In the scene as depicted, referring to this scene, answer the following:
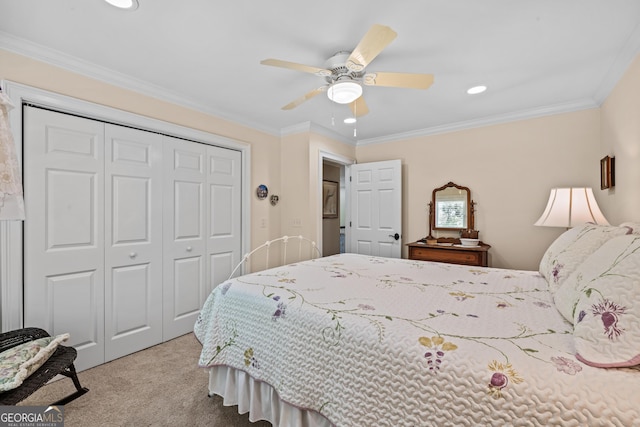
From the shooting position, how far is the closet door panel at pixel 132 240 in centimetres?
235

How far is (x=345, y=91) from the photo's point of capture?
2.00 metres

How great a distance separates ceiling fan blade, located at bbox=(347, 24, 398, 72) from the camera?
1399 millimetres

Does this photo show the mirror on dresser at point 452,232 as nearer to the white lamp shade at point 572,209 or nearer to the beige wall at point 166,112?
the white lamp shade at point 572,209

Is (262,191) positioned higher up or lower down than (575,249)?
higher up

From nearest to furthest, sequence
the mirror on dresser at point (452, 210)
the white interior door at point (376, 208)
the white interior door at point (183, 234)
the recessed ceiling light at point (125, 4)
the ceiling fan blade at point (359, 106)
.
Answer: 1. the recessed ceiling light at point (125, 4)
2. the ceiling fan blade at point (359, 106)
3. the white interior door at point (183, 234)
4. the mirror on dresser at point (452, 210)
5. the white interior door at point (376, 208)

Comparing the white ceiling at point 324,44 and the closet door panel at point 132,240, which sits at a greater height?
the white ceiling at point 324,44

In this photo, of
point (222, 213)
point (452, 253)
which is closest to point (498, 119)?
point (452, 253)

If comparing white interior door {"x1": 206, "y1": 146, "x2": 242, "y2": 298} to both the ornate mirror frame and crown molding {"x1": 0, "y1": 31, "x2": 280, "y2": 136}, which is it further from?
the ornate mirror frame

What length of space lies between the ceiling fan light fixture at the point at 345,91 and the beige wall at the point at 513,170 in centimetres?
214

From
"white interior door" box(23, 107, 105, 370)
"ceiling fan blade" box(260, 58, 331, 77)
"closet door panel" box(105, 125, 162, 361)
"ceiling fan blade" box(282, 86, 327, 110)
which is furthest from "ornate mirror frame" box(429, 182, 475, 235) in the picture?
"white interior door" box(23, 107, 105, 370)

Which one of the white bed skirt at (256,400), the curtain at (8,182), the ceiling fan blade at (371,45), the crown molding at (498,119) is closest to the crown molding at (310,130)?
the crown molding at (498,119)

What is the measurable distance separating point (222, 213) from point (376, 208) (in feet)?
6.92

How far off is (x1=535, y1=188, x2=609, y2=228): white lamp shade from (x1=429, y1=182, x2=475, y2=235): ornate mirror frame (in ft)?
3.21

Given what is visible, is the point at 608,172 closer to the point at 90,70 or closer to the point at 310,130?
the point at 310,130
